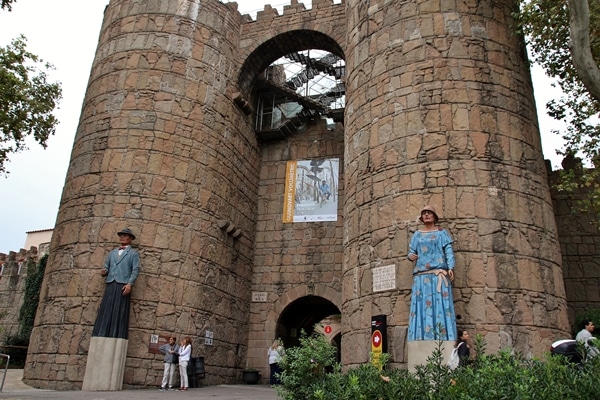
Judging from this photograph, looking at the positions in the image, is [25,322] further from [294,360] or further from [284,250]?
[294,360]

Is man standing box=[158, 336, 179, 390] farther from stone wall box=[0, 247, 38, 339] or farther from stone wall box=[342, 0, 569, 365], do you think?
stone wall box=[0, 247, 38, 339]

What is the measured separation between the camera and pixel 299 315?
16.5 meters

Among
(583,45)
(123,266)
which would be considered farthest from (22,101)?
(583,45)

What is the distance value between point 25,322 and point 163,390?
1169cm

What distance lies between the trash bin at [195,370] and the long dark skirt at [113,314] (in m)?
1.67

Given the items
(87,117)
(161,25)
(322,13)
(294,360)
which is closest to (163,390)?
(294,360)

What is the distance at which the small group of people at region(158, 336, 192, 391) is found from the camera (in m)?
10.8

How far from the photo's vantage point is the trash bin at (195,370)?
1135 cm

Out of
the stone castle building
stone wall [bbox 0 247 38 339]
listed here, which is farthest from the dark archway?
stone wall [bbox 0 247 38 339]

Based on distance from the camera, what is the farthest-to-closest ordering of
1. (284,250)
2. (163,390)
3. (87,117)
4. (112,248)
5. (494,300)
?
(284,250) < (87,117) < (112,248) < (163,390) < (494,300)

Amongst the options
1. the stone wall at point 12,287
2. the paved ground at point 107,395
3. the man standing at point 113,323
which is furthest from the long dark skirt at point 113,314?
the stone wall at point 12,287

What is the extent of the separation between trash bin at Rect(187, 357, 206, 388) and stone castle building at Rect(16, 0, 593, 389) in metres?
0.55

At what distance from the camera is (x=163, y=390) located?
1049 cm

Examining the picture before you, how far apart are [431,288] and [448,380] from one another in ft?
13.2
